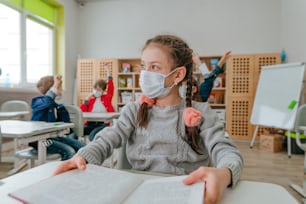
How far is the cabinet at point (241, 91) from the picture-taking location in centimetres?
484

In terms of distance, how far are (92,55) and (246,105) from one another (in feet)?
12.2

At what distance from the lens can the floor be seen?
2609mm

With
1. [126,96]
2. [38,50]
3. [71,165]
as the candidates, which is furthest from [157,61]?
[38,50]

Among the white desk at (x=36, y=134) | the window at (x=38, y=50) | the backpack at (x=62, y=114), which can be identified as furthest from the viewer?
the window at (x=38, y=50)

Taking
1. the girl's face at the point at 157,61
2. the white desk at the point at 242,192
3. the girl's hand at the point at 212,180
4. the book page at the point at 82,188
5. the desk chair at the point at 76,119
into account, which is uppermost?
the girl's face at the point at 157,61

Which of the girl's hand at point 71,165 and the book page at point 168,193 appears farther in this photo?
the girl's hand at point 71,165

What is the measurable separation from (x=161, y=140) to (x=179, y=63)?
0.31 metres

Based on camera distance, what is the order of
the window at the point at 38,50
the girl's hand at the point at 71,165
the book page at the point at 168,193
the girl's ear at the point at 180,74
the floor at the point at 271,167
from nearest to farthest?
the book page at the point at 168,193 → the girl's hand at the point at 71,165 → the girl's ear at the point at 180,74 → the floor at the point at 271,167 → the window at the point at 38,50

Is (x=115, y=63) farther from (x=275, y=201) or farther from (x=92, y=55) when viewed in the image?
(x=275, y=201)

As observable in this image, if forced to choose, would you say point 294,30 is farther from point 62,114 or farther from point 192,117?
point 192,117

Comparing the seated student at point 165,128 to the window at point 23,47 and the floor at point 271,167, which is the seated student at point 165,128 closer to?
the floor at point 271,167

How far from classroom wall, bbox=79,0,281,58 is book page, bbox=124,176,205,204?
500 centimetres

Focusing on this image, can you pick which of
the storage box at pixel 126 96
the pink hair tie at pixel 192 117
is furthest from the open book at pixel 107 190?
the storage box at pixel 126 96

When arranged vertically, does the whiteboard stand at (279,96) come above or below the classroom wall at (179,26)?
below
